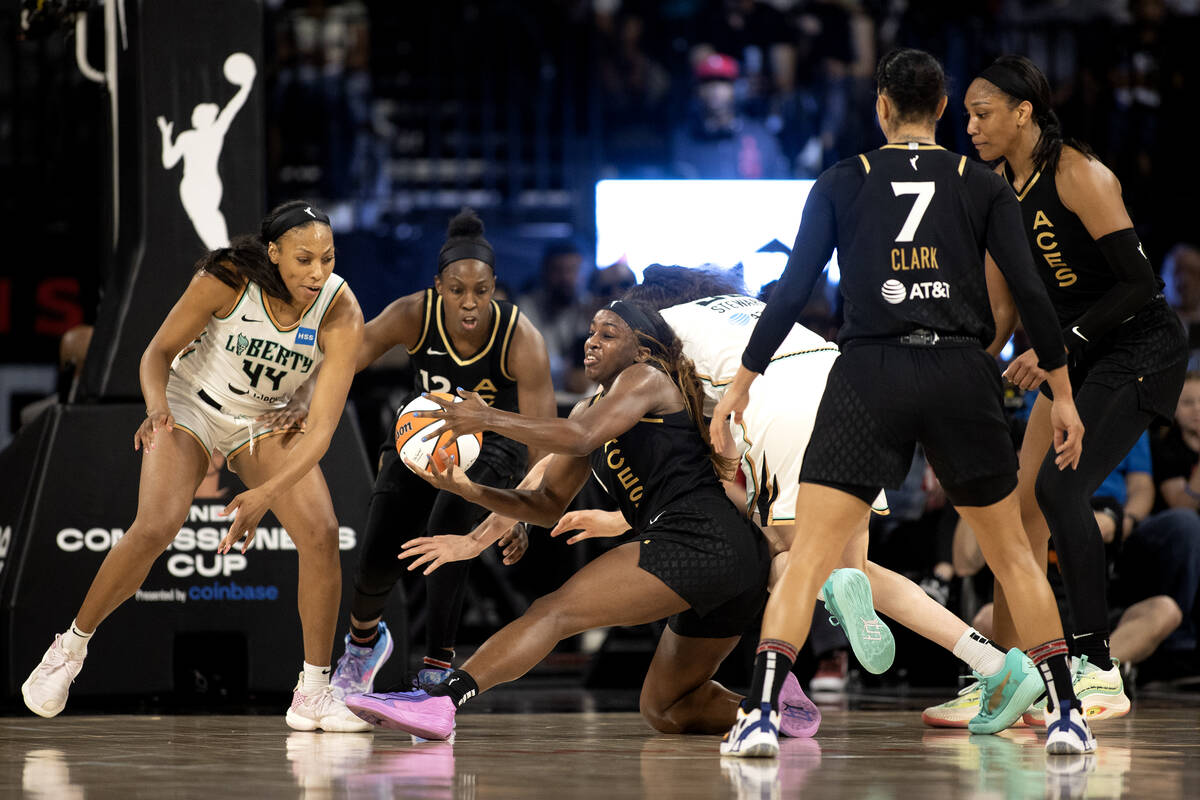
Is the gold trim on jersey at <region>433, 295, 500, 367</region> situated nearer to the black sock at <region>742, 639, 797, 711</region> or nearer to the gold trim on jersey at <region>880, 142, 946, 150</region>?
the gold trim on jersey at <region>880, 142, 946, 150</region>

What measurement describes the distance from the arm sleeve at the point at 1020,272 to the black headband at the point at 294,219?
7.11 feet

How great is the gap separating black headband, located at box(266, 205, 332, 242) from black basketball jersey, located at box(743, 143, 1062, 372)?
174 centimetres

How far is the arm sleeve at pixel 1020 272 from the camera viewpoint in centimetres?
407


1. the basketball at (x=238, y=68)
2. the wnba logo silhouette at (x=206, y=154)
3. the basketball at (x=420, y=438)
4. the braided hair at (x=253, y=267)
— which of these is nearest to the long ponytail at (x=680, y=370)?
the basketball at (x=420, y=438)

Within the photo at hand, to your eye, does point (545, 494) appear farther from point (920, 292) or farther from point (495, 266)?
point (495, 266)

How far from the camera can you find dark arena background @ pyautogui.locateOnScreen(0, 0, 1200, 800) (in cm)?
428

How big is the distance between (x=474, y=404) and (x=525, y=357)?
1.42m

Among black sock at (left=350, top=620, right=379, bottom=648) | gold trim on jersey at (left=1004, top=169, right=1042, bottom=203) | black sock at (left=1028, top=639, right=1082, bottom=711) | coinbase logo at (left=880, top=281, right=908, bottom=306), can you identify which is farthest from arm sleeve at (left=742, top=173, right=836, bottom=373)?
black sock at (left=350, top=620, right=379, bottom=648)

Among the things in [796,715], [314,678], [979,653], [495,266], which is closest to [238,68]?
[495,266]

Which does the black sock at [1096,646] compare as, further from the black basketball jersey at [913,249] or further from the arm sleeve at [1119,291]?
the black basketball jersey at [913,249]

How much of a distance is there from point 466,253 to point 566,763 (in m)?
2.29

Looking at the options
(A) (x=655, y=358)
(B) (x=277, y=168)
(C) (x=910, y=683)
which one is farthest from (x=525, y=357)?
(B) (x=277, y=168)

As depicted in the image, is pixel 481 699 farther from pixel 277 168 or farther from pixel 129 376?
pixel 277 168

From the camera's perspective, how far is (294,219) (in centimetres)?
514
